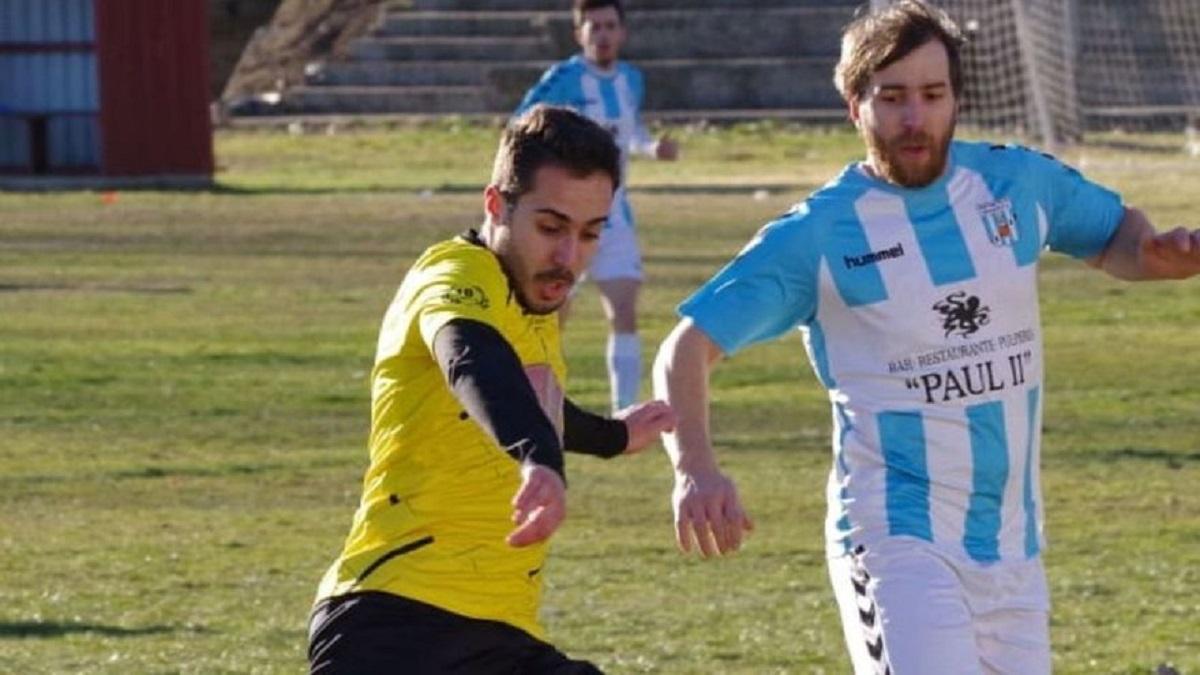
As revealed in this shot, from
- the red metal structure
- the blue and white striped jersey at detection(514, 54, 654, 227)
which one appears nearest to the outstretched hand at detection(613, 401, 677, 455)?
the blue and white striped jersey at detection(514, 54, 654, 227)

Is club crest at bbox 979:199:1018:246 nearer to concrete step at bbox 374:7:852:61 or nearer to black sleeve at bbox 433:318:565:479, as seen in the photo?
black sleeve at bbox 433:318:565:479

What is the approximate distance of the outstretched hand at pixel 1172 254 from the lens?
20.2ft

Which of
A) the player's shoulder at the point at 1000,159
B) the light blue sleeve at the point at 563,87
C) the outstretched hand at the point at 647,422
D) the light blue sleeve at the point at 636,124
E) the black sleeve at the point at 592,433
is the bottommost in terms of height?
the light blue sleeve at the point at 636,124

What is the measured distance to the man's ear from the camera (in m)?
5.52

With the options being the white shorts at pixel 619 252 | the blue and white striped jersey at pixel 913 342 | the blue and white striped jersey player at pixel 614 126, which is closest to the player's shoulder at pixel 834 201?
the blue and white striped jersey at pixel 913 342

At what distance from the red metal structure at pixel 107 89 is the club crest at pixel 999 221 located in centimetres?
3127

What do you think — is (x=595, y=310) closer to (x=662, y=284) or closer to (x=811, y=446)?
(x=662, y=284)

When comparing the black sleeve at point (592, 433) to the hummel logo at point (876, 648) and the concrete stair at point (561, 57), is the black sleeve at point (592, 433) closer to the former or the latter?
the hummel logo at point (876, 648)

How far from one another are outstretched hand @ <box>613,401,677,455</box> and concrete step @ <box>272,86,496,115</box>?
1557 inches

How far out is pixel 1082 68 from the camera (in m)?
40.8

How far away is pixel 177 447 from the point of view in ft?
46.9

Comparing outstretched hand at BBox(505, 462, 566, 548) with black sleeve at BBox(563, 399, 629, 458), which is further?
black sleeve at BBox(563, 399, 629, 458)

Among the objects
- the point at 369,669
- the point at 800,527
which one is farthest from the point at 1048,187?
the point at 800,527

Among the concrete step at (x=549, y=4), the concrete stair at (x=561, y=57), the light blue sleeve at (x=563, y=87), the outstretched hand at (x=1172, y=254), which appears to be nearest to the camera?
the outstretched hand at (x=1172, y=254)
